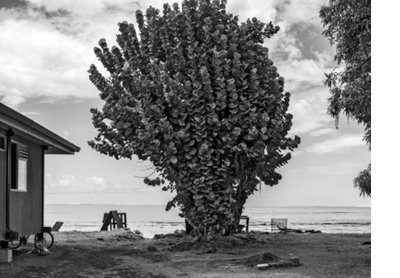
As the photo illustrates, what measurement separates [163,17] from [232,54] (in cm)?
269

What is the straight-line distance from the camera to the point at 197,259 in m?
13.7

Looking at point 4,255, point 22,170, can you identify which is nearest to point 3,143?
point 22,170

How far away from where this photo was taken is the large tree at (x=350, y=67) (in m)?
17.5

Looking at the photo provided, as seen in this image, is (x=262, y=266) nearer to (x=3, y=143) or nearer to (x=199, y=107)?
(x=199, y=107)

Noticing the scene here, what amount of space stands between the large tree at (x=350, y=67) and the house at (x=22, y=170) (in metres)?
9.68

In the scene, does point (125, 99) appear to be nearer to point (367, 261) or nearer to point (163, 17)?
point (163, 17)

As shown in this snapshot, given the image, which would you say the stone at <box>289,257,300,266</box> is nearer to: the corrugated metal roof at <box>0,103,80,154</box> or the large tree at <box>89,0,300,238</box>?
the large tree at <box>89,0,300,238</box>

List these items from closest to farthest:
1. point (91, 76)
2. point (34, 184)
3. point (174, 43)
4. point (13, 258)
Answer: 1. point (13, 258)
2. point (34, 184)
3. point (174, 43)
4. point (91, 76)

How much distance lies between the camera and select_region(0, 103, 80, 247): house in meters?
12.6

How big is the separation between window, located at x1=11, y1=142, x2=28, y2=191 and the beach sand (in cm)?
185

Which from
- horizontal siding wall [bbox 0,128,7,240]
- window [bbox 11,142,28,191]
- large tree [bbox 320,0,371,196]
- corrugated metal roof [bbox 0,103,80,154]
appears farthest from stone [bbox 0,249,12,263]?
large tree [bbox 320,0,371,196]

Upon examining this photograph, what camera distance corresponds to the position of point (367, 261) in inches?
486

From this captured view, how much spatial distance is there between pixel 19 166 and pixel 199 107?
513cm
